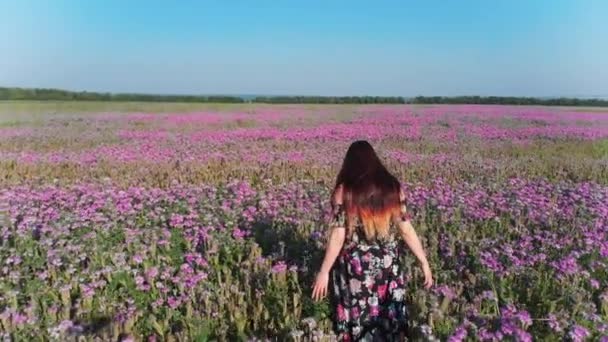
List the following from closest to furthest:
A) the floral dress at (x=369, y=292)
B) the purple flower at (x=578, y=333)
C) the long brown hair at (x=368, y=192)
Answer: the purple flower at (x=578, y=333) < the long brown hair at (x=368, y=192) < the floral dress at (x=369, y=292)

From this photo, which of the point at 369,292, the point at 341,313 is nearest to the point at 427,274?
the point at 369,292

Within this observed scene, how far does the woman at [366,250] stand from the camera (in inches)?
160

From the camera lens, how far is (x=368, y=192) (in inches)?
158

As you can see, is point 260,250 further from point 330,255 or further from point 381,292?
point 381,292

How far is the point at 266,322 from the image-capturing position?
4.47 m

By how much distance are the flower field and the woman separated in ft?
0.83

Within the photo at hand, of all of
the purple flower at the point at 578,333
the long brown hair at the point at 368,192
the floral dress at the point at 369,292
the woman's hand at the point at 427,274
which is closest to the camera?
the purple flower at the point at 578,333

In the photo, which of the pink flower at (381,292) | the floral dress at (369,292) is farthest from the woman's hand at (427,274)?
the pink flower at (381,292)

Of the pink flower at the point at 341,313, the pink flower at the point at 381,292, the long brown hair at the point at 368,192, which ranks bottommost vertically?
the pink flower at the point at 341,313

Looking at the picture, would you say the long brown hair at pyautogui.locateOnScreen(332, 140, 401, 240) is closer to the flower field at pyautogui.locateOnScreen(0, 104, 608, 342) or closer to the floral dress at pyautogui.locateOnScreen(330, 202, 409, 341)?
the floral dress at pyautogui.locateOnScreen(330, 202, 409, 341)

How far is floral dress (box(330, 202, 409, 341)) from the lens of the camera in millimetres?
4160

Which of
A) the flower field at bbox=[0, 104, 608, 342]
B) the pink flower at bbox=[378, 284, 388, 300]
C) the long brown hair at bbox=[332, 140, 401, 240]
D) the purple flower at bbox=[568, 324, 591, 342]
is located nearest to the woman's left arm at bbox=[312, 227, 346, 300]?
the long brown hair at bbox=[332, 140, 401, 240]

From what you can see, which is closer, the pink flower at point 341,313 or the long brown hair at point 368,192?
the long brown hair at point 368,192

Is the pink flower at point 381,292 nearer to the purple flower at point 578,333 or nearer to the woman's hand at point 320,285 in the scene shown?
the woman's hand at point 320,285
